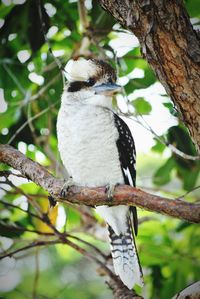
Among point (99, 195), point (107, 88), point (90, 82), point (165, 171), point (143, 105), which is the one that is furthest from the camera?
point (165, 171)

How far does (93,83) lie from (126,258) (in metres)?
0.94

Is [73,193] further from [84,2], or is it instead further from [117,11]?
[84,2]

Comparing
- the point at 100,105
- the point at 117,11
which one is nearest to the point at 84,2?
the point at 100,105

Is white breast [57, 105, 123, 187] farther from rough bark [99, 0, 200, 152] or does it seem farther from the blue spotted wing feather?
rough bark [99, 0, 200, 152]

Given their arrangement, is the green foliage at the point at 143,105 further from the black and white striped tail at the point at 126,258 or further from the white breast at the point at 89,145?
the black and white striped tail at the point at 126,258

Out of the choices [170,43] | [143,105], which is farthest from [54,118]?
[170,43]

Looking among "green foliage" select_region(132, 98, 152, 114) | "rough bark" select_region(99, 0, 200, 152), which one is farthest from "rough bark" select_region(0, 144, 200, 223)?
"green foliage" select_region(132, 98, 152, 114)

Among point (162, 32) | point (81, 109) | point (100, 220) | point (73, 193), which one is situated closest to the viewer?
point (162, 32)

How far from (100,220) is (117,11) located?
77.2 inches

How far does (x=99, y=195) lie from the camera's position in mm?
2020

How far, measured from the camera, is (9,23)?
10.3 feet

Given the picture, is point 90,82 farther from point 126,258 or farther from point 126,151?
point 126,258

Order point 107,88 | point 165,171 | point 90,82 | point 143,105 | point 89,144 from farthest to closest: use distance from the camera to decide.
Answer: point 165,171 → point 143,105 → point 90,82 → point 107,88 → point 89,144

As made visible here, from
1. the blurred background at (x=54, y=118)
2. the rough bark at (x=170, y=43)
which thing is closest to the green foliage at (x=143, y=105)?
the blurred background at (x=54, y=118)
